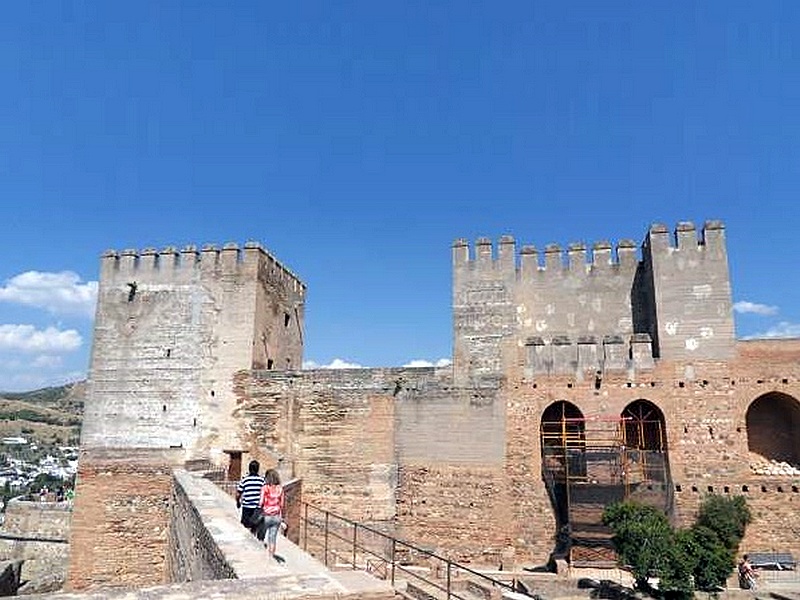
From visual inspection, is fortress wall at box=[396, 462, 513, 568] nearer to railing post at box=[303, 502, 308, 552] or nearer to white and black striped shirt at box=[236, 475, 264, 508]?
railing post at box=[303, 502, 308, 552]

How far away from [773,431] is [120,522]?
14.5 metres

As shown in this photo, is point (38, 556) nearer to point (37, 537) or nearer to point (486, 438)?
point (37, 537)

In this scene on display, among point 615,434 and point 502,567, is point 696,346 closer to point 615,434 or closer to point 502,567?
point 615,434

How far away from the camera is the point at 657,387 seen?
13.1m

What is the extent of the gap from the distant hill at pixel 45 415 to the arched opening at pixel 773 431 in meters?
70.1

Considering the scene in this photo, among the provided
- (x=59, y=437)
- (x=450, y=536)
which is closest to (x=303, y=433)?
(x=450, y=536)

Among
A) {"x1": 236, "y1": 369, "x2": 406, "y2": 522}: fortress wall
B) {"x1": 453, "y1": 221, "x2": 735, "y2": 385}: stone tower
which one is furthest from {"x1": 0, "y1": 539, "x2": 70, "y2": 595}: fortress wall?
{"x1": 453, "y1": 221, "x2": 735, "y2": 385}: stone tower

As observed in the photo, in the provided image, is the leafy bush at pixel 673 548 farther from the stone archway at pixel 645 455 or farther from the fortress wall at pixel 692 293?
the fortress wall at pixel 692 293

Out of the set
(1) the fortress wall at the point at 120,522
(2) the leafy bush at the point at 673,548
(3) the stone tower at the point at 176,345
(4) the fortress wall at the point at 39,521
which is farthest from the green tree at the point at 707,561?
(4) the fortress wall at the point at 39,521

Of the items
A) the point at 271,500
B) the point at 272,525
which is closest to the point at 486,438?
the point at 271,500

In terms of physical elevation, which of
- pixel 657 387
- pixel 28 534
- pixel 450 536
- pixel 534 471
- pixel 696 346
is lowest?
pixel 28 534

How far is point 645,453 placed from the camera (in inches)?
511

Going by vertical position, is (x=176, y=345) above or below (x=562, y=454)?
above

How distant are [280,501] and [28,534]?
19978 mm
